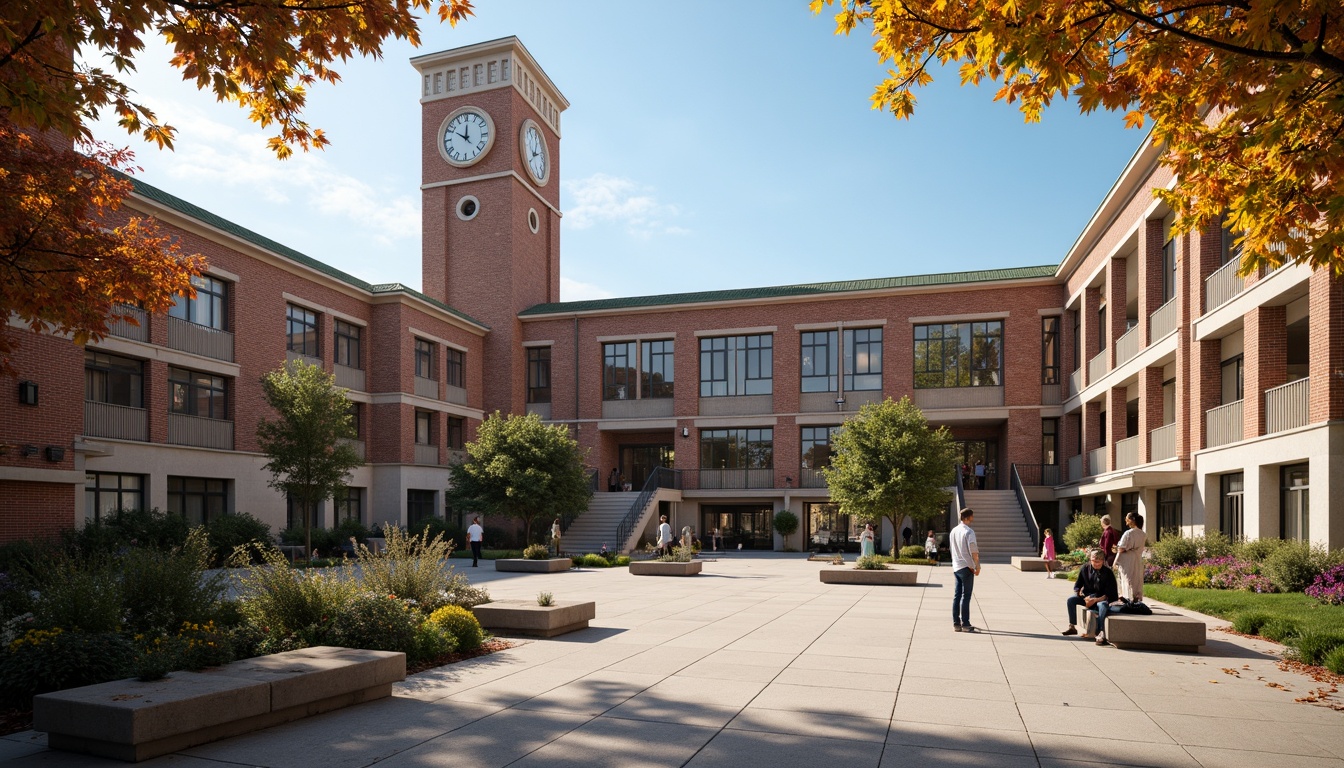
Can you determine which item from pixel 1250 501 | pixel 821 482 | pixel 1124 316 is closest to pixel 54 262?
pixel 1250 501

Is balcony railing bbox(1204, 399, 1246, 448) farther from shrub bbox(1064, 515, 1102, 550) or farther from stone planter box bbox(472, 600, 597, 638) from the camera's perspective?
stone planter box bbox(472, 600, 597, 638)

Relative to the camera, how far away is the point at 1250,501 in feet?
68.8

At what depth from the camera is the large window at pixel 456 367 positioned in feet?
139

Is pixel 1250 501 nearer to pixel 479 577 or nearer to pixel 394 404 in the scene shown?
pixel 479 577

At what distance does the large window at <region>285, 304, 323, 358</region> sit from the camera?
33.7 metres

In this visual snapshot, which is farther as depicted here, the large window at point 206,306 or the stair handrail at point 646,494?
the stair handrail at point 646,494

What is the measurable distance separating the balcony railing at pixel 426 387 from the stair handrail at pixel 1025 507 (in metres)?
25.1

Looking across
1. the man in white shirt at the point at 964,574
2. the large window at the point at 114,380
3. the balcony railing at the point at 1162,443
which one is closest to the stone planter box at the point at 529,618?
the man in white shirt at the point at 964,574

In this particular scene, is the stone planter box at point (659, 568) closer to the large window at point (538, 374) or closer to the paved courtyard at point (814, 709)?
the paved courtyard at point (814, 709)

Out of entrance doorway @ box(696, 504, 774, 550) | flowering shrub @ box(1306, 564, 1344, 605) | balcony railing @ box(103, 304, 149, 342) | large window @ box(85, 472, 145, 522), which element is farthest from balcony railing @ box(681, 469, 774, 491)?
flowering shrub @ box(1306, 564, 1344, 605)

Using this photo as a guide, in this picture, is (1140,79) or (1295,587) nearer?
(1140,79)

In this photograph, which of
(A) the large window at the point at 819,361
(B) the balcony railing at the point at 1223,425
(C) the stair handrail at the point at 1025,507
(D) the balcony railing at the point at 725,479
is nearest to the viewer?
(B) the balcony railing at the point at 1223,425

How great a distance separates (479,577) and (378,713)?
16.6 meters

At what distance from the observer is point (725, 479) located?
42531 millimetres
